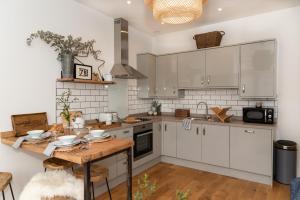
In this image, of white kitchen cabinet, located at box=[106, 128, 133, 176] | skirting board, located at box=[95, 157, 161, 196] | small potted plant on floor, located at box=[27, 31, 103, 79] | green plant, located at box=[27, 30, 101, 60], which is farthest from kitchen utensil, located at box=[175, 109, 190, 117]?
small potted plant on floor, located at box=[27, 31, 103, 79]

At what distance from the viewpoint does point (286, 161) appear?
291cm

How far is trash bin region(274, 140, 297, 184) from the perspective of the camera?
290 cm

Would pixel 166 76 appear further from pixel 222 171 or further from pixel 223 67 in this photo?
pixel 222 171

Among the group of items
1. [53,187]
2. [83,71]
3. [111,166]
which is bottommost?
[111,166]

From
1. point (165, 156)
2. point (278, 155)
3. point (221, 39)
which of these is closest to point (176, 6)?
point (221, 39)

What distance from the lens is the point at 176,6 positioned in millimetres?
1590

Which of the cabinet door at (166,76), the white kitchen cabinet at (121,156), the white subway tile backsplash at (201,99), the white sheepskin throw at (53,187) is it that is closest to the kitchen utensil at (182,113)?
the white subway tile backsplash at (201,99)

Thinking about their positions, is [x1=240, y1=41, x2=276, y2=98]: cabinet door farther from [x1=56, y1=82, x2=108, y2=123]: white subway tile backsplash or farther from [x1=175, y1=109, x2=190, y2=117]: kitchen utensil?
[x1=56, y1=82, x2=108, y2=123]: white subway tile backsplash

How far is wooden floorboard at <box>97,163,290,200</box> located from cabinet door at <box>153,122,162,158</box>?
40cm

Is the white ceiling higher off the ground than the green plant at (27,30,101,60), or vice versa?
the white ceiling

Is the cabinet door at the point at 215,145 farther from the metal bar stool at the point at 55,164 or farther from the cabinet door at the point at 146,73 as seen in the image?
the metal bar stool at the point at 55,164

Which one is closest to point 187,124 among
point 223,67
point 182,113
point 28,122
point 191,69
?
point 182,113

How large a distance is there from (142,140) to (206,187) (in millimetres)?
1234

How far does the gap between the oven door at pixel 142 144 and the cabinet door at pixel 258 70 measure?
175 centimetres
